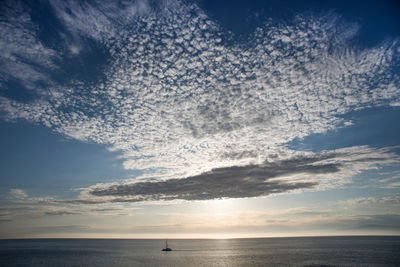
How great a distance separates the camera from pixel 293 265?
301 feet

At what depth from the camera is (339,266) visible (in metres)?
88.4

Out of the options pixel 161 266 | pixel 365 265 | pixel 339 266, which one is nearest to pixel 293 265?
pixel 339 266

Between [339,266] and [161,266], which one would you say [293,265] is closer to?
[339,266]

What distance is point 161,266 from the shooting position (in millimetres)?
95062

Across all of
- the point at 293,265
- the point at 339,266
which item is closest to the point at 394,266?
the point at 339,266

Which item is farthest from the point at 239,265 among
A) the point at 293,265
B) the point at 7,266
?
the point at 7,266

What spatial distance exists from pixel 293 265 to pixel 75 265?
90.5 m

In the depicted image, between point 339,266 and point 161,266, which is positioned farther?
point 161,266

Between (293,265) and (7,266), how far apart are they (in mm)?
115389

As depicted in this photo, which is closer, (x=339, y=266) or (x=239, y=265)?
(x=339, y=266)

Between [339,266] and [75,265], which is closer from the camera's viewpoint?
[339,266]

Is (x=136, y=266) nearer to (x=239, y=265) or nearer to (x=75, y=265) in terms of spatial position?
(x=75, y=265)

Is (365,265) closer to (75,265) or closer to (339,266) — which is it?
(339,266)

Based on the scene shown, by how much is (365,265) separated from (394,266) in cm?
936
